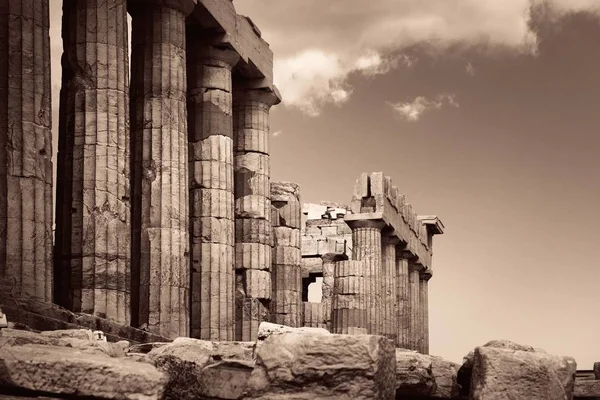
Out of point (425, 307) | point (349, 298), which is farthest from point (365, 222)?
point (425, 307)

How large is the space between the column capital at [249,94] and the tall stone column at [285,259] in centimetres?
355

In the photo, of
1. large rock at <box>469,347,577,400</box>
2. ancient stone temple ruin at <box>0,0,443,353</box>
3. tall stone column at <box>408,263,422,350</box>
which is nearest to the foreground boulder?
large rock at <box>469,347,577,400</box>

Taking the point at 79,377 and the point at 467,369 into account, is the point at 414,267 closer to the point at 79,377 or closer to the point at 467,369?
the point at 467,369

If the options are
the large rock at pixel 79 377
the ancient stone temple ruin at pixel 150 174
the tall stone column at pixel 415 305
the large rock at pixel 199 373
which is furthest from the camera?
the tall stone column at pixel 415 305

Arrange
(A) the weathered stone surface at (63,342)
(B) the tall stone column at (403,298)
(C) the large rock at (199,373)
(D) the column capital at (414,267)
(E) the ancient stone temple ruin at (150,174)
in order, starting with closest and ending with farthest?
(A) the weathered stone surface at (63,342) < (C) the large rock at (199,373) < (E) the ancient stone temple ruin at (150,174) < (B) the tall stone column at (403,298) < (D) the column capital at (414,267)

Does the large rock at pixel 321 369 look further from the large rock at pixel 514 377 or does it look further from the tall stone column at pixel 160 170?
the tall stone column at pixel 160 170

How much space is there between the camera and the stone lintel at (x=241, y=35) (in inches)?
937

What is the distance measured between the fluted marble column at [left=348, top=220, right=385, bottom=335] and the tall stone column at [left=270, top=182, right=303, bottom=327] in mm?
6799

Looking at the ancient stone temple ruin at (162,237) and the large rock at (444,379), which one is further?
the large rock at (444,379)

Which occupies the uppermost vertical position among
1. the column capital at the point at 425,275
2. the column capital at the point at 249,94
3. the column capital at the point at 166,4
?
the column capital at the point at 166,4

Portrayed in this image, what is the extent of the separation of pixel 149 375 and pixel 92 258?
35.4 feet

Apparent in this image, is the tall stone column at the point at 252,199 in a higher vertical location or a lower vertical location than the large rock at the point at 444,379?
higher

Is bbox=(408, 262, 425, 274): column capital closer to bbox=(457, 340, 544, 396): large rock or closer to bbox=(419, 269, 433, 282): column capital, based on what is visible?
bbox=(419, 269, 433, 282): column capital

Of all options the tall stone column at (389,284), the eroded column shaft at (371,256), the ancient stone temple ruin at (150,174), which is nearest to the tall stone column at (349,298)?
the eroded column shaft at (371,256)
